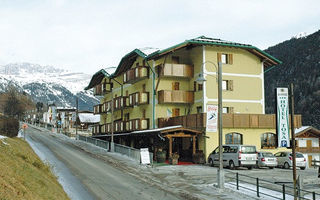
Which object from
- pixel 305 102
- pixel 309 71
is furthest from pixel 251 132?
pixel 309 71

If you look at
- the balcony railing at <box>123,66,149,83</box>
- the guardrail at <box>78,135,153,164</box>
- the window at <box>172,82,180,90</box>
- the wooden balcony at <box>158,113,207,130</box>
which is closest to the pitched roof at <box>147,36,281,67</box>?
the balcony railing at <box>123,66,149,83</box>

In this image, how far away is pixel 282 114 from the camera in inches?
722

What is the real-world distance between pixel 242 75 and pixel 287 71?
96363mm

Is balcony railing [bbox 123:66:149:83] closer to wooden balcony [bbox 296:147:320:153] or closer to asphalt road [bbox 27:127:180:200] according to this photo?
asphalt road [bbox 27:127:180:200]

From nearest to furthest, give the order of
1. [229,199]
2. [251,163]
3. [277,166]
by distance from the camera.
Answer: [229,199] < [251,163] < [277,166]

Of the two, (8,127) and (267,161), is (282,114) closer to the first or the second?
(267,161)

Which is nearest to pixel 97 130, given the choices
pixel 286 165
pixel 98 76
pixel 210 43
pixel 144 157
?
pixel 98 76

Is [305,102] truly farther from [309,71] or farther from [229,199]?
[229,199]

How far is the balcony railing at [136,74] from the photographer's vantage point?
1697 inches

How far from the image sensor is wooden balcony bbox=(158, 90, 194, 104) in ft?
132

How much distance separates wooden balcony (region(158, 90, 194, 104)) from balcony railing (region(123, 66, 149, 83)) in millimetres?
3515

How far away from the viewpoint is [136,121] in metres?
43.2

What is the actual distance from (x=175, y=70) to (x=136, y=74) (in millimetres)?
5777

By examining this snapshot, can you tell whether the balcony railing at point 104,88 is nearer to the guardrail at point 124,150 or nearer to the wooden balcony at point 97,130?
the wooden balcony at point 97,130
